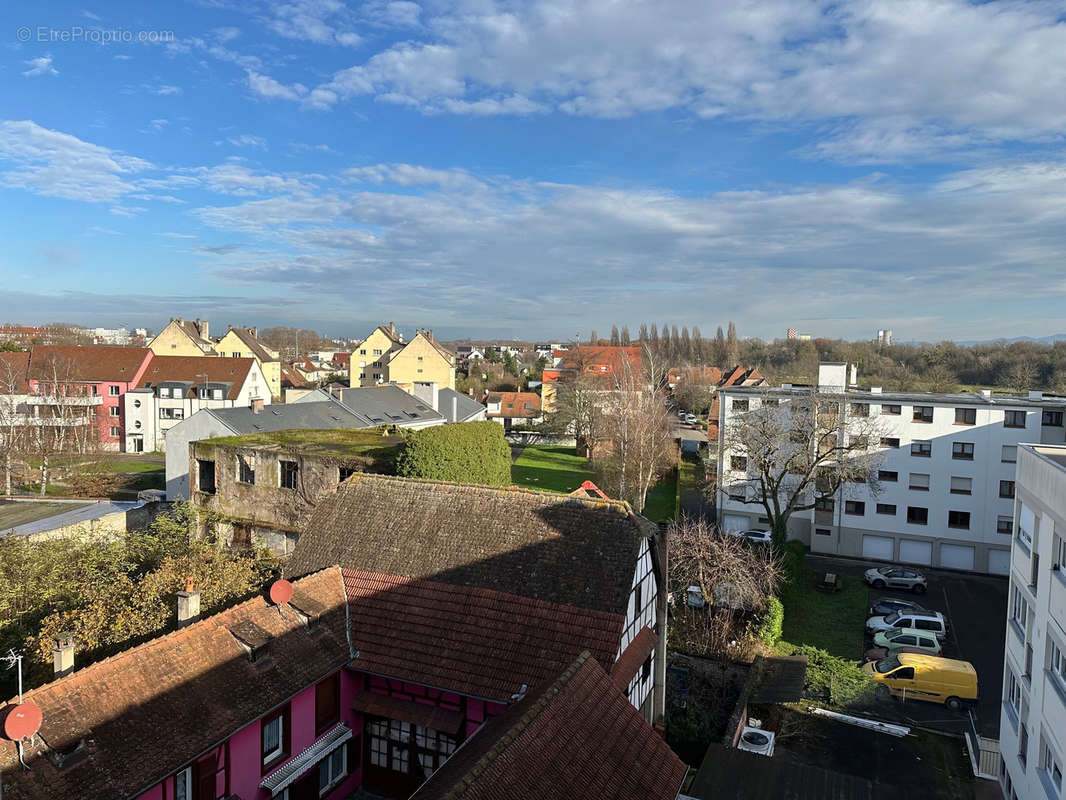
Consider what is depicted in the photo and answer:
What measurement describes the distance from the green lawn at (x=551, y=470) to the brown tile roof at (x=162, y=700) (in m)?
31.3

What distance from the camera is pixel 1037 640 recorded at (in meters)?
16.8

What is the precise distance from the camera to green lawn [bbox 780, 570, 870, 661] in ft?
85.0

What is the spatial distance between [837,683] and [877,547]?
1723cm

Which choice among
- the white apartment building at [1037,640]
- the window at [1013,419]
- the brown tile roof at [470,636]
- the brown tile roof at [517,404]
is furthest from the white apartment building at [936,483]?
the brown tile roof at [517,404]

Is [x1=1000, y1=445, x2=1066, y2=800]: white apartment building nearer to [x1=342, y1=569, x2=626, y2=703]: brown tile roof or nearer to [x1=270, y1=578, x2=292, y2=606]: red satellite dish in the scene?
[x1=342, y1=569, x2=626, y2=703]: brown tile roof

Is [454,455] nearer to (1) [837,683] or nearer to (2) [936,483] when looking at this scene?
(1) [837,683]

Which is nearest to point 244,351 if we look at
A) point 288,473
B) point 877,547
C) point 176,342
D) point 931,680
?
point 176,342

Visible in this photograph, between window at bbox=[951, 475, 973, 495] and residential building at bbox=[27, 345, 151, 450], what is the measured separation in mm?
62305

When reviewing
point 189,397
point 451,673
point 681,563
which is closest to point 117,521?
point 451,673

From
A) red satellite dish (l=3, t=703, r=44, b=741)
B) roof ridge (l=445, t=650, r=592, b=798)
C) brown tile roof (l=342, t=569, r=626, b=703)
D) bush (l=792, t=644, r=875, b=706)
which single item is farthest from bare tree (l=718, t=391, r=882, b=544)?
red satellite dish (l=3, t=703, r=44, b=741)

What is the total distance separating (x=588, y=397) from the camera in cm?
6169

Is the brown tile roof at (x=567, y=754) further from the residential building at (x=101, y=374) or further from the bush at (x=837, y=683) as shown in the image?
the residential building at (x=101, y=374)

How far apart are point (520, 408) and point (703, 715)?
60.6 meters

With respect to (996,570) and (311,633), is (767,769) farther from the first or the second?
(996,570)
